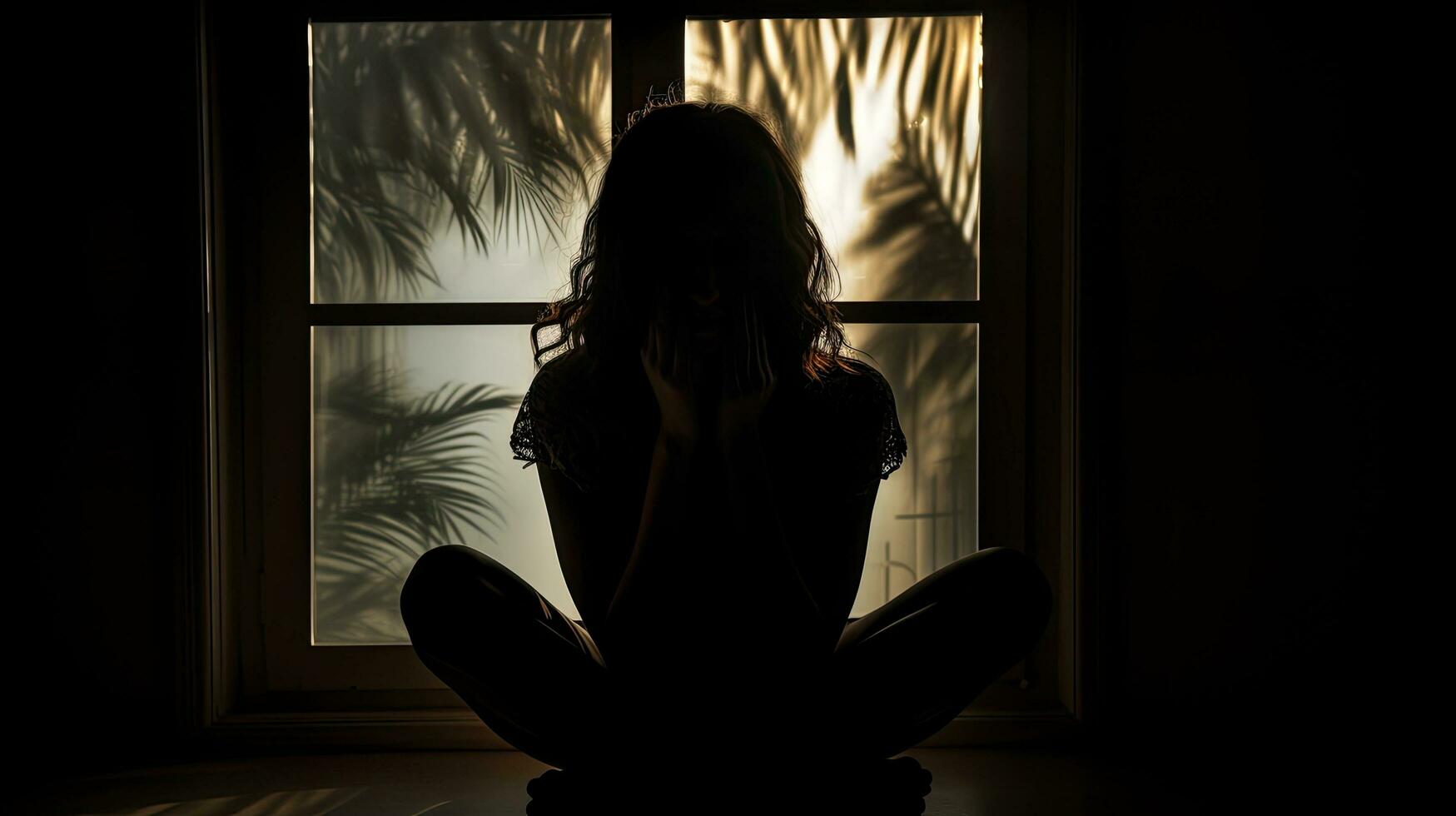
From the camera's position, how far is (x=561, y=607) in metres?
1.19

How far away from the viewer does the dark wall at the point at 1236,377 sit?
110 cm

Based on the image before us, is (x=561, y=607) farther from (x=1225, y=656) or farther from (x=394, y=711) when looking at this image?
(x=1225, y=656)

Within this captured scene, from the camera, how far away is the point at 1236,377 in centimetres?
111

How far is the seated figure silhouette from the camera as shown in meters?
0.77

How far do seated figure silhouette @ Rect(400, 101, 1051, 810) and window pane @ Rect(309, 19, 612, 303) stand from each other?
19 centimetres

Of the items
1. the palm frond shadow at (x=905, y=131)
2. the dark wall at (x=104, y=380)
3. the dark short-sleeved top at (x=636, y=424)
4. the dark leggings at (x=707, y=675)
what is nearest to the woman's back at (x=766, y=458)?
the dark short-sleeved top at (x=636, y=424)

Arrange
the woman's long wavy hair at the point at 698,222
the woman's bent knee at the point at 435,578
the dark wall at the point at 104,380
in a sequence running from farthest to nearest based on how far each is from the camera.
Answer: the dark wall at the point at 104,380 < the woman's long wavy hair at the point at 698,222 < the woman's bent knee at the point at 435,578

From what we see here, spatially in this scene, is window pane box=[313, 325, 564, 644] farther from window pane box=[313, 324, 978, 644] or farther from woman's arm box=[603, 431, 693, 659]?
woman's arm box=[603, 431, 693, 659]

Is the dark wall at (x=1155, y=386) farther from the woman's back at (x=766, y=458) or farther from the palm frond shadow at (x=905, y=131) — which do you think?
the woman's back at (x=766, y=458)

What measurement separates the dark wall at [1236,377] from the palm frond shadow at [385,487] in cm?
82

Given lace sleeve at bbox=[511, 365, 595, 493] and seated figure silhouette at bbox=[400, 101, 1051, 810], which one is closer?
seated figure silhouette at bbox=[400, 101, 1051, 810]

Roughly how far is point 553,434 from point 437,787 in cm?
45

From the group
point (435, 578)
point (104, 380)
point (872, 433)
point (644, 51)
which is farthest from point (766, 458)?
point (104, 380)

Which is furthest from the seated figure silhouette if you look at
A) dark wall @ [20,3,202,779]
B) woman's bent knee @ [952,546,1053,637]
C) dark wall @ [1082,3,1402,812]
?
dark wall @ [20,3,202,779]
